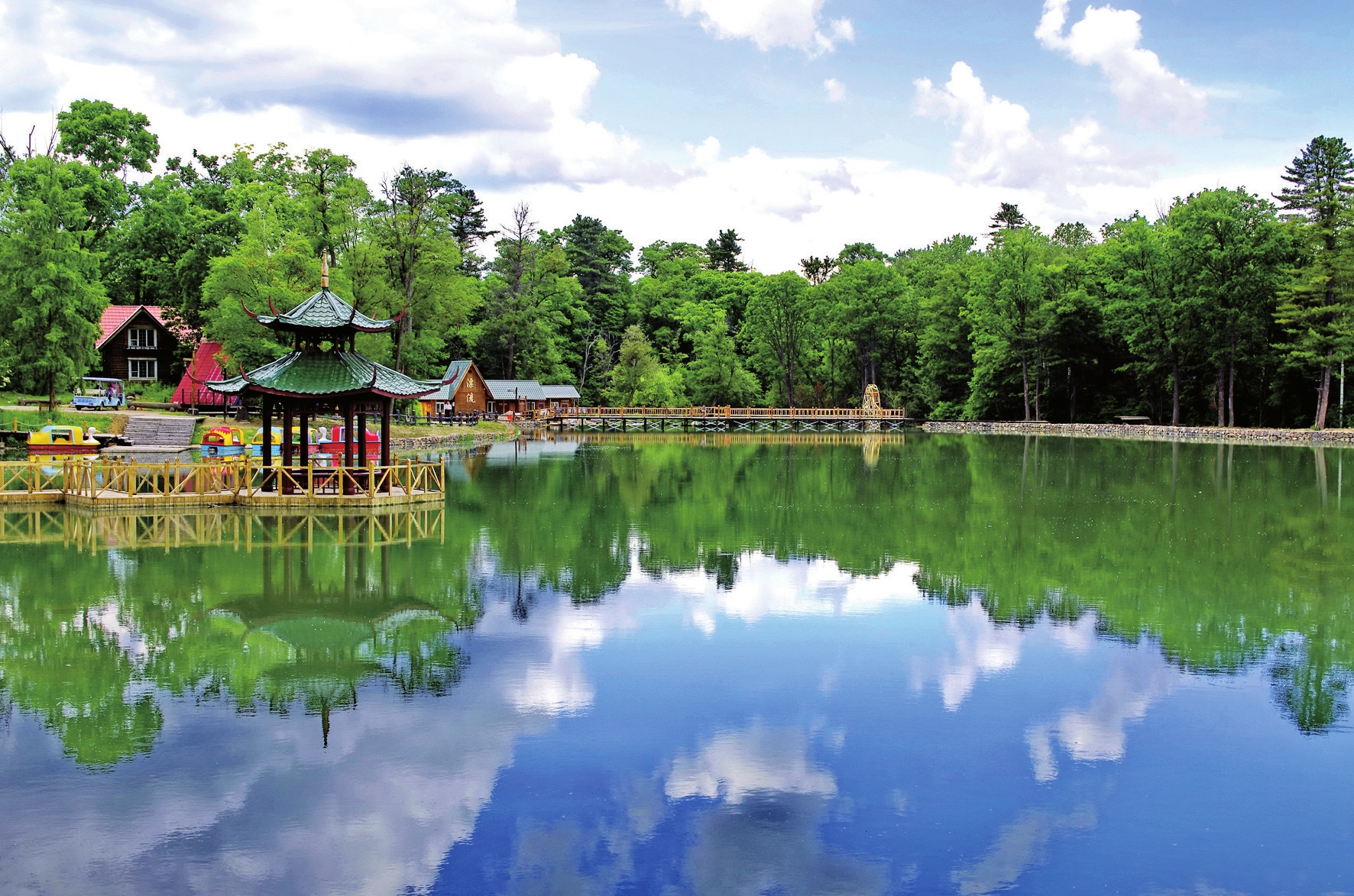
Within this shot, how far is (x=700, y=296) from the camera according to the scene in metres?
93.3

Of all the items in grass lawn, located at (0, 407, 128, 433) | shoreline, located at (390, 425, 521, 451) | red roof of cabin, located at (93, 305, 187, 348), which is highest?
red roof of cabin, located at (93, 305, 187, 348)

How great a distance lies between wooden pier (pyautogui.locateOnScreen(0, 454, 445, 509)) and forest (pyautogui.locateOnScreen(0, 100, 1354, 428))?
26.9 ft

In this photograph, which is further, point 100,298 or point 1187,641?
point 100,298

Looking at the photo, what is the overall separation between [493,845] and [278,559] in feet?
38.3

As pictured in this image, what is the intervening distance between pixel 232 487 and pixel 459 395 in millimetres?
46435

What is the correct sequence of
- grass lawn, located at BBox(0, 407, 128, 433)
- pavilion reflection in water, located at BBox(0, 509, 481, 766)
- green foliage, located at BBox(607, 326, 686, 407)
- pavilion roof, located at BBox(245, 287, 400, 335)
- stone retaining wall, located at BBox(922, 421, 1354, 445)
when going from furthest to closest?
1. green foliage, located at BBox(607, 326, 686, 407)
2. stone retaining wall, located at BBox(922, 421, 1354, 445)
3. grass lawn, located at BBox(0, 407, 128, 433)
4. pavilion roof, located at BBox(245, 287, 400, 335)
5. pavilion reflection in water, located at BBox(0, 509, 481, 766)

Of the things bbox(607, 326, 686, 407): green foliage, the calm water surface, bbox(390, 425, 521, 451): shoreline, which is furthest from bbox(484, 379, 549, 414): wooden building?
the calm water surface

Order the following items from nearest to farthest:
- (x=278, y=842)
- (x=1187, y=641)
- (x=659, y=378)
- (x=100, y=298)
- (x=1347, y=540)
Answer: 1. (x=278, y=842)
2. (x=1187, y=641)
3. (x=1347, y=540)
4. (x=100, y=298)
5. (x=659, y=378)

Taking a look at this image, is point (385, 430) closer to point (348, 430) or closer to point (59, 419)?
point (348, 430)

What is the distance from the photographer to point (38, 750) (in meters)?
9.13

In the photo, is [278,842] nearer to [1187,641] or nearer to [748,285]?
[1187,641]

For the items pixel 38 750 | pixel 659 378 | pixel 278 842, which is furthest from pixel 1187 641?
pixel 659 378

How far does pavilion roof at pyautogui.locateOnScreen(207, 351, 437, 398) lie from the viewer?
78.2ft

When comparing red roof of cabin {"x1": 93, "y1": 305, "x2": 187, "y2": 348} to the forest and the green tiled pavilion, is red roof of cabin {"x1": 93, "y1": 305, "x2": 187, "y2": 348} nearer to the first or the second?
the forest
